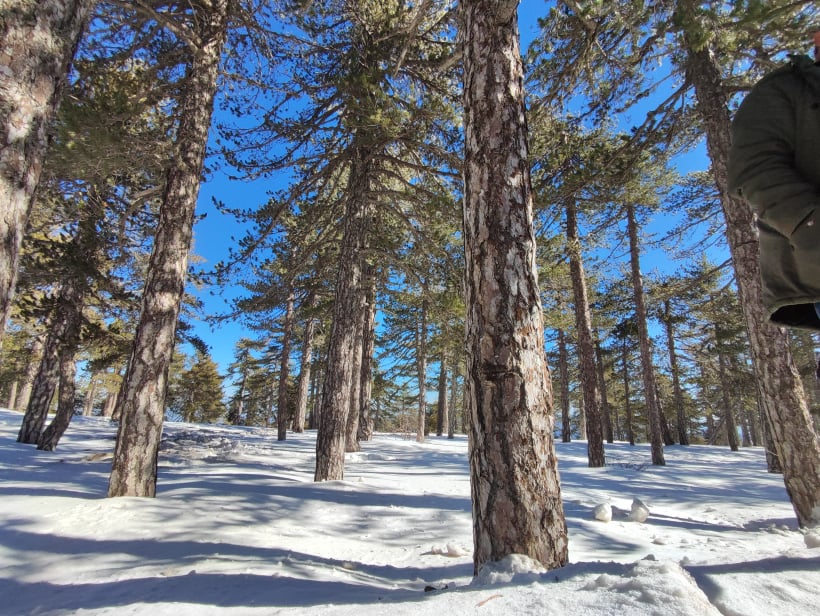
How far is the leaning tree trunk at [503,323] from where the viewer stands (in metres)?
2.26

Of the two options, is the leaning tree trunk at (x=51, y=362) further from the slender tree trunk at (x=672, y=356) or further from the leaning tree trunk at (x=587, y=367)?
the slender tree trunk at (x=672, y=356)

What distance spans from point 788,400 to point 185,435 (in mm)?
14171

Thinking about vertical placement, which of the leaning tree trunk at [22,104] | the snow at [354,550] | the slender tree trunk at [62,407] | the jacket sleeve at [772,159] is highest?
the leaning tree trunk at [22,104]

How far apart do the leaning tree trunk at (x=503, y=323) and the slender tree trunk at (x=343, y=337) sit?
4425 millimetres

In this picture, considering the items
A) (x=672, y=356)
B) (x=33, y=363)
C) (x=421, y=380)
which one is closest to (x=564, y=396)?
(x=672, y=356)

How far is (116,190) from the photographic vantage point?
9.34 m

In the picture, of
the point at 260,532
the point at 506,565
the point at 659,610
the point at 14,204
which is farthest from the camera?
the point at 260,532

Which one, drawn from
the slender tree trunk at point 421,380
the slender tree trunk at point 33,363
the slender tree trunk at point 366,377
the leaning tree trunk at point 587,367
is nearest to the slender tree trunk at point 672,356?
the leaning tree trunk at point 587,367

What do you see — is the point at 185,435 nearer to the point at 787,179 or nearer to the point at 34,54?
the point at 34,54

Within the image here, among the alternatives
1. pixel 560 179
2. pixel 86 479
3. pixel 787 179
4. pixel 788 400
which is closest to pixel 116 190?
pixel 86 479

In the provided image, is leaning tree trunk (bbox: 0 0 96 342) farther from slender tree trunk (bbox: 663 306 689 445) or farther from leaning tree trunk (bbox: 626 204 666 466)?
slender tree trunk (bbox: 663 306 689 445)

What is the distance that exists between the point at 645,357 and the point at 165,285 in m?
14.4

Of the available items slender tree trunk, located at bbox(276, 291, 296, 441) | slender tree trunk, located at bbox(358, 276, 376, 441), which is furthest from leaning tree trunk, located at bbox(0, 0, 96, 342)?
slender tree trunk, located at bbox(358, 276, 376, 441)

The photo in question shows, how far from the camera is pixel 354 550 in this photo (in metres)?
3.55
